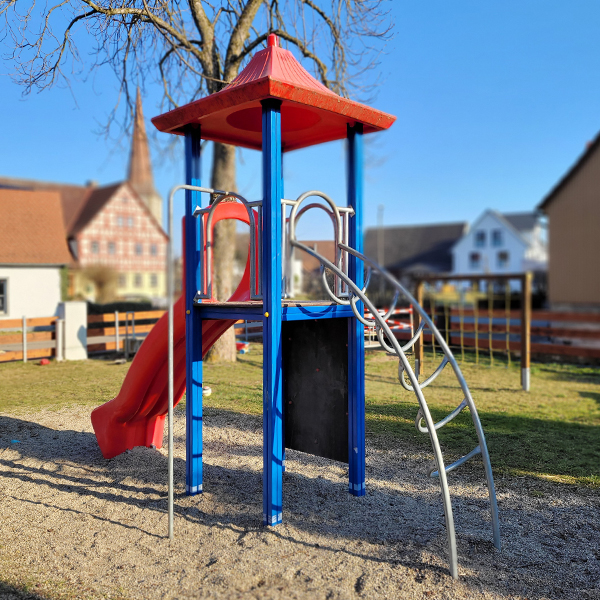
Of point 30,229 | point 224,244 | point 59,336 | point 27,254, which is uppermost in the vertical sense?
point 30,229

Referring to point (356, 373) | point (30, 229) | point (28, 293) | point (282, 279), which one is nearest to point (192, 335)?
point (282, 279)

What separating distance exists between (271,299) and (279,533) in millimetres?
1528

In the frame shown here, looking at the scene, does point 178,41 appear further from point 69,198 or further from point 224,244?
point 69,198

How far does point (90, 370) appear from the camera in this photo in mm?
8336

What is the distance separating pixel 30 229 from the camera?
1066 cm

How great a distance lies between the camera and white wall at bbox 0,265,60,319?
9.66 metres

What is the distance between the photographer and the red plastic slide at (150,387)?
482 centimetres

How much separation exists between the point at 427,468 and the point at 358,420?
1.15 metres

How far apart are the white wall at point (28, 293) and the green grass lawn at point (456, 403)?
1772 mm

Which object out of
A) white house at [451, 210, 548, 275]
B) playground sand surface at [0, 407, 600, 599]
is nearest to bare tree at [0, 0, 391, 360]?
playground sand surface at [0, 407, 600, 599]

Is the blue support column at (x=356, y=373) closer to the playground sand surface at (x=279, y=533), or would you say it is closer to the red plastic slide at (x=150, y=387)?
the playground sand surface at (x=279, y=533)

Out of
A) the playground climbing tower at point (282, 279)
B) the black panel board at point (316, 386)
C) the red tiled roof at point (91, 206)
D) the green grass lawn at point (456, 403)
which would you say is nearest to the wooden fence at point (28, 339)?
the green grass lawn at point (456, 403)

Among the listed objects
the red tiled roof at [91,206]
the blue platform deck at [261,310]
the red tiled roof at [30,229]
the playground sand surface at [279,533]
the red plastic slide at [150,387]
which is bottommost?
the playground sand surface at [279,533]

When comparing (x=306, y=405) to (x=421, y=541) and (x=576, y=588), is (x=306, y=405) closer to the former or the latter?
(x=421, y=541)
